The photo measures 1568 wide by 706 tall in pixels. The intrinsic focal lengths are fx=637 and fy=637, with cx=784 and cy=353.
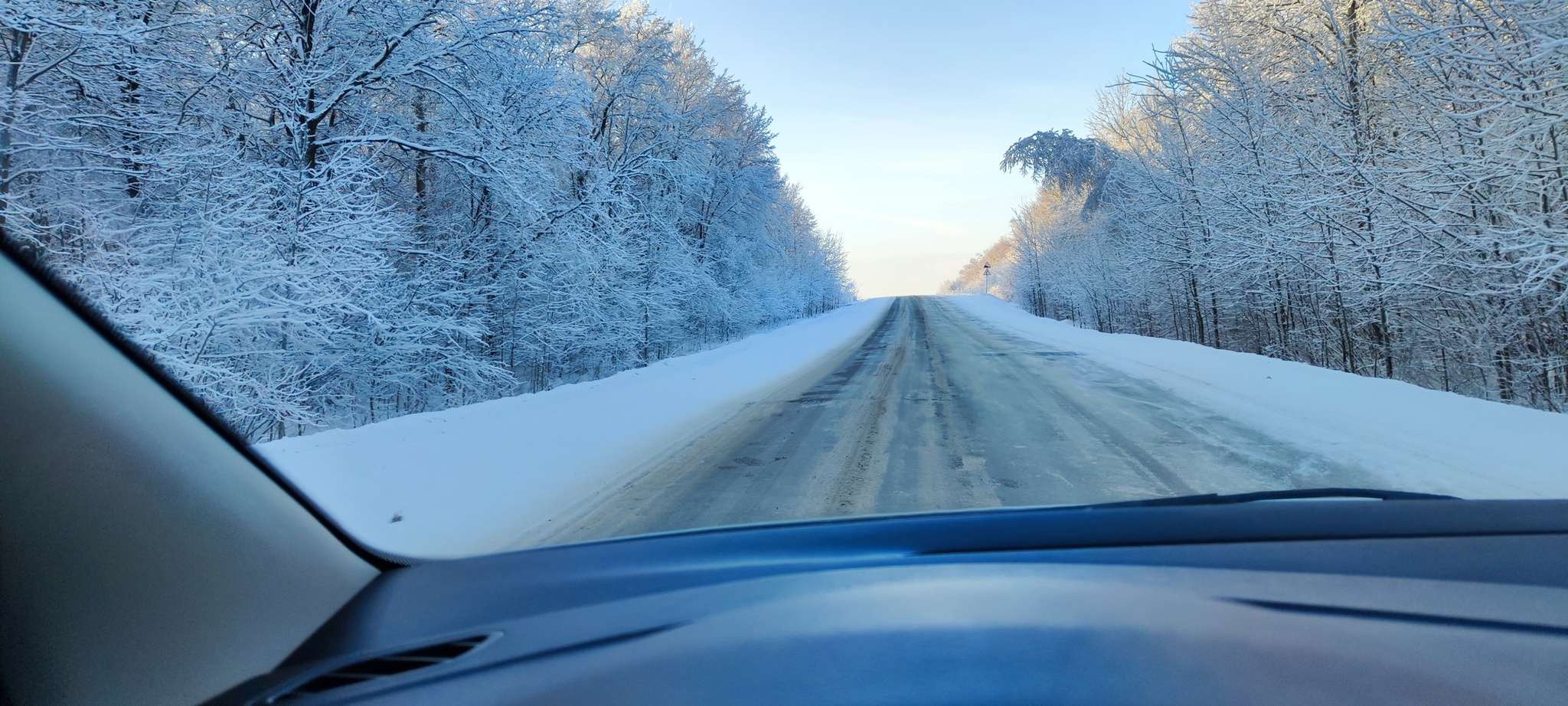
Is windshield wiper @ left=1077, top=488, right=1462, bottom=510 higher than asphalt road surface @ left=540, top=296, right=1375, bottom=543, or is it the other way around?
windshield wiper @ left=1077, top=488, right=1462, bottom=510

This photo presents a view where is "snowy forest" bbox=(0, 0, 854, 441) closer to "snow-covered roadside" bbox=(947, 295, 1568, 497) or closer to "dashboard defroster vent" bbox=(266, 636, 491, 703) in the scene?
"dashboard defroster vent" bbox=(266, 636, 491, 703)

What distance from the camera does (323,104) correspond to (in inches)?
355

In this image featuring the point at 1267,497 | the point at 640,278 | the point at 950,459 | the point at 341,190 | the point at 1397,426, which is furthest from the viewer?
the point at 640,278

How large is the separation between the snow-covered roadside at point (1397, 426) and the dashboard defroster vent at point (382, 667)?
5492 millimetres

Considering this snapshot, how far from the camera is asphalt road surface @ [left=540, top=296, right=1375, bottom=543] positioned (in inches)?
165

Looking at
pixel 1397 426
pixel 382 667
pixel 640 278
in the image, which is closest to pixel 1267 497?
pixel 382 667

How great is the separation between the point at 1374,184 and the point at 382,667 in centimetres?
1252

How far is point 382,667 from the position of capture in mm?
1284

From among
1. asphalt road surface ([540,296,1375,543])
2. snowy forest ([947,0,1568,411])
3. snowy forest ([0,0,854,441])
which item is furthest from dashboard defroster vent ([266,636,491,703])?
snowy forest ([947,0,1568,411])

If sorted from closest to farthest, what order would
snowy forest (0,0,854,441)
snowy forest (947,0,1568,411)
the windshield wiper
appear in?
the windshield wiper → snowy forest (0,0,854,441) → snowy forest (947,0,1568,411)

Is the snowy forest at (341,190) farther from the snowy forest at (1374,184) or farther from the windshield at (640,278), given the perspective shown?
the snowy forest at (1374,184)

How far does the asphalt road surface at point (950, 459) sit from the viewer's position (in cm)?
419

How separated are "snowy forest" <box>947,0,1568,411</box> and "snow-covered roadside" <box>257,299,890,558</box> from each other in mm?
9623

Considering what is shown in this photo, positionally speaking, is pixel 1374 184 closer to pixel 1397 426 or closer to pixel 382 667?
pixel 1397 426
